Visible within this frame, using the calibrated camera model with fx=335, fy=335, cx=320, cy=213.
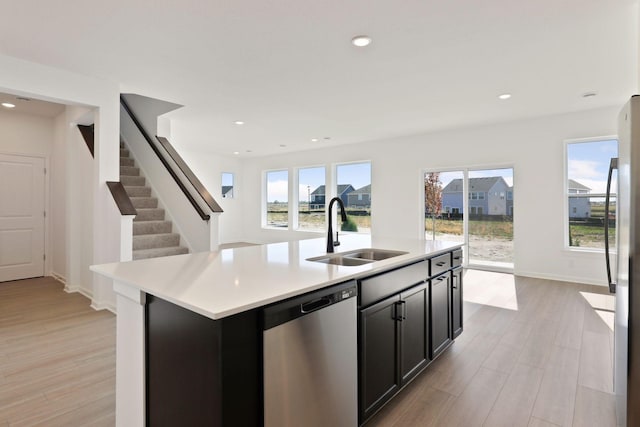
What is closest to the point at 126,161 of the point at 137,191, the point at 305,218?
the point at 137,191

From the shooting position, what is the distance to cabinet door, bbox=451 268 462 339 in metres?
2.71

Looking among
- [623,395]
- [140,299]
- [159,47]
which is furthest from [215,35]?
[623,395]

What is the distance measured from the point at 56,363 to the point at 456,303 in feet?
10.5

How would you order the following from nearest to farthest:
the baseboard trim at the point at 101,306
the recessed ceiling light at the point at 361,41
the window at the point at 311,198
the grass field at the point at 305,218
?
the recessed ceiling light at the point at 361,41, the baseboard trim at the point at 101,306, the grass field at the point at 305,218, the window at the point at 311,198

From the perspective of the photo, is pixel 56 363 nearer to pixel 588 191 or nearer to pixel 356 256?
pixel 356 256

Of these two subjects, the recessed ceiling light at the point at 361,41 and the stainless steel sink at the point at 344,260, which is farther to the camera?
the recessed ceiling light at the point at 361,41

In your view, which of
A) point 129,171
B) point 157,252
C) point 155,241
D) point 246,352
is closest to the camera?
point 246,352

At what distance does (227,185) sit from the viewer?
990 cm

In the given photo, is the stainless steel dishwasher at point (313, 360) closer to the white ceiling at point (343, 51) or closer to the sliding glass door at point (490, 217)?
the white ceiling at point (343, 51)

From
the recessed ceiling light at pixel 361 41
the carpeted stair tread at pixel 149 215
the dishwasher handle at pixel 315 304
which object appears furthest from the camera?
the carpeted stair tread at pixel 149 215

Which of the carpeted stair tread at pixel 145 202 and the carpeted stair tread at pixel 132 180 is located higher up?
the carpeted stair tread at pixel 132 180

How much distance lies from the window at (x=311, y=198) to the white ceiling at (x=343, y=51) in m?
3.70

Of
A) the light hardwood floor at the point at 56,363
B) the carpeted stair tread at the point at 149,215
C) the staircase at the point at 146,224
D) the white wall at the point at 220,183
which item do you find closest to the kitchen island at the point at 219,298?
the light hardwood floor at the point at 56,363

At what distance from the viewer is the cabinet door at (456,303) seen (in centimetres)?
271
